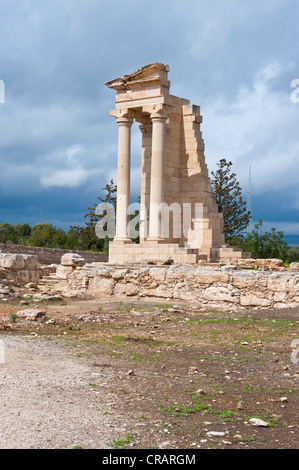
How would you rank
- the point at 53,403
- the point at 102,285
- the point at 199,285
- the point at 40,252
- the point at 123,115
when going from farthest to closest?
the point at 40,252 → the point at 123,115 → the point at 102,285 → the point at 199,285 → the point at 53,403

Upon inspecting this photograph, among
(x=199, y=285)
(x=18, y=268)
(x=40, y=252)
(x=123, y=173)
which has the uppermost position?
(x=123, y=173)

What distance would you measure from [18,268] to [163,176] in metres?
7.35

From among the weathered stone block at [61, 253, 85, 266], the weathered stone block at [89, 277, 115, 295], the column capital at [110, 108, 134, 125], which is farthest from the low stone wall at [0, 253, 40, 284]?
the column capital at [110, 108, 134, 125]

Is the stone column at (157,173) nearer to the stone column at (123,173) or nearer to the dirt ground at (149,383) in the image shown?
the stone column at (123,173)

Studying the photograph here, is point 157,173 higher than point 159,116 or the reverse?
the reverse

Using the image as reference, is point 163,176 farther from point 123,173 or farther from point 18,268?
point 18,268

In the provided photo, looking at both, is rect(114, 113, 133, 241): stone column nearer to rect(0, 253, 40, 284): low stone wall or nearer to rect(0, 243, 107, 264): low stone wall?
rect(0, 253, 40, 284): low stone wall

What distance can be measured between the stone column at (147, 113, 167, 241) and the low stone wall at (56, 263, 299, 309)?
524 cm

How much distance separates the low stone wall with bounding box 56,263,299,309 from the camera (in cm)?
1125

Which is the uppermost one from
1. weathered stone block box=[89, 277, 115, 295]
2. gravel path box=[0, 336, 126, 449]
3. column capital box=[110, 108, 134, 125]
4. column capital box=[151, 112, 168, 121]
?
column capital box=[110, 108, 134, 125]

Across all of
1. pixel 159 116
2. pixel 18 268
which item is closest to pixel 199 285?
pixel 18 268

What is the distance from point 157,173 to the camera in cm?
2081
